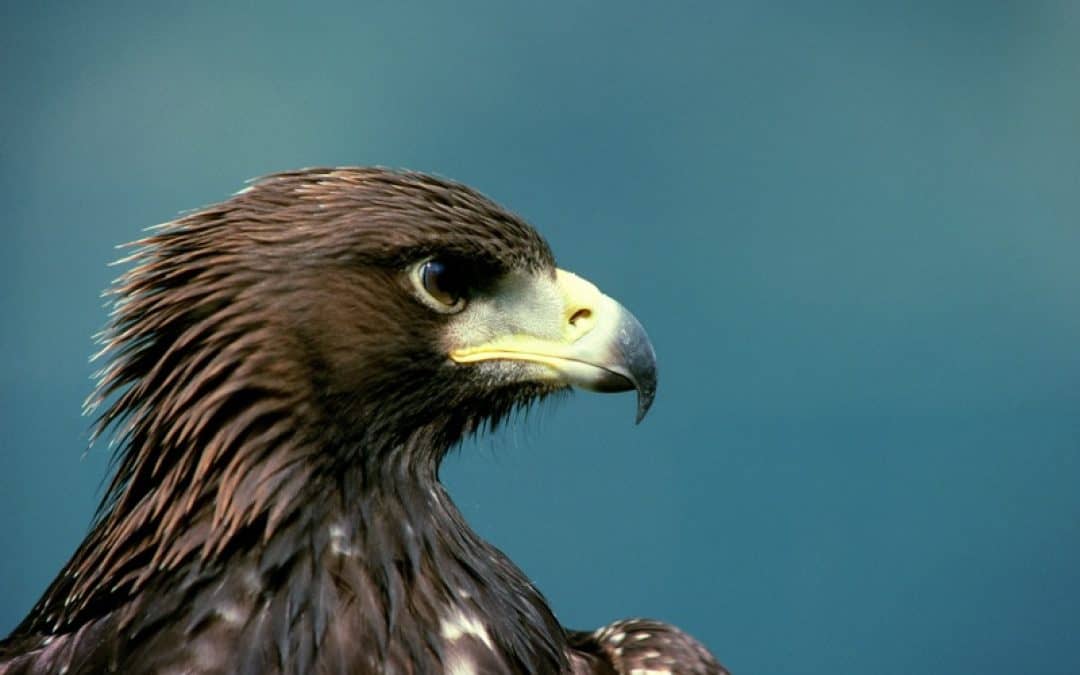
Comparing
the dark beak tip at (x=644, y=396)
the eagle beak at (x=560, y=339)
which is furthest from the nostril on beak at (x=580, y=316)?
the dark beak tip at (x=644, y=396)

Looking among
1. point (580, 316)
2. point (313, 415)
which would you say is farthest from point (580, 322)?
point (313, 415)

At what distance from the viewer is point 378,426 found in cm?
190

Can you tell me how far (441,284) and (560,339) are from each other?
0.23 metres

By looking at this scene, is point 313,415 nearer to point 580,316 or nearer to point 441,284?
point 441,284

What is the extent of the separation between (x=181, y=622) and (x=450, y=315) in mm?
637

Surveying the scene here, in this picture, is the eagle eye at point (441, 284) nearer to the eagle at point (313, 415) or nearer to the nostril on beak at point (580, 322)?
the eagle at point (313, 415)

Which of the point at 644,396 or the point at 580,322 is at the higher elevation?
the point at 580,322

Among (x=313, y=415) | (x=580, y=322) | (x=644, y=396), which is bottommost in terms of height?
(x=313, y=415)

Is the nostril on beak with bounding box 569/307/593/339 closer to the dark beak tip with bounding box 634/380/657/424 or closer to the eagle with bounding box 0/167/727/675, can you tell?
the eagle with bounding box 0/167/727/675

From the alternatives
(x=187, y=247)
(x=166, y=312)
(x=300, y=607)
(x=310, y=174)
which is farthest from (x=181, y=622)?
(x=310, y=174)

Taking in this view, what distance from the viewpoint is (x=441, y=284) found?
1919 mm

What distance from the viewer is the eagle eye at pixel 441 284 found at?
190cm

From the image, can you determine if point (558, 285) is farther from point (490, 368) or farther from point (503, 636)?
point (503, 636)

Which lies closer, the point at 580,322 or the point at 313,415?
the point at 313,415
